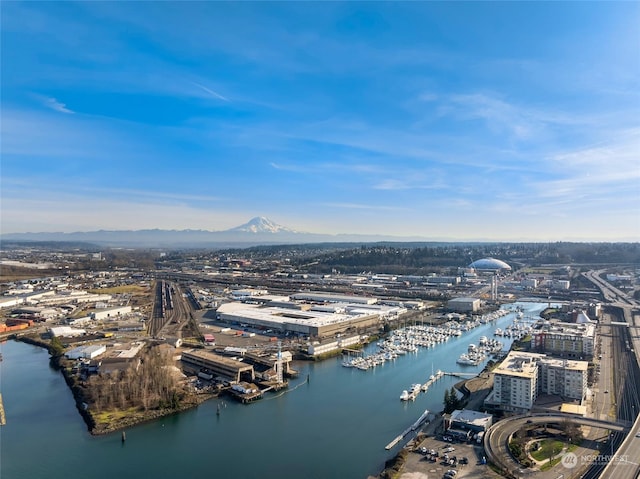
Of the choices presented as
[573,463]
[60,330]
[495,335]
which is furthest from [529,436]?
[60,330]

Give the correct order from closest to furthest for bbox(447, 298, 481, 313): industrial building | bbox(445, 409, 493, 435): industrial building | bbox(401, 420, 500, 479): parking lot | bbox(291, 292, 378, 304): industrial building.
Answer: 1. bbox(401, 420, 500, 479): parking lot
2. bbox(445, 409, 493, 435): industrial building
3. bbox(447, 298, 481, 313): industrial building
4. bbox(291, 292, 378, 304): industrial building

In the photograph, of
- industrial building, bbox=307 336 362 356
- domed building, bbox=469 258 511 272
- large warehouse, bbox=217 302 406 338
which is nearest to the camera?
industrial building, bbox=307 336 362 356

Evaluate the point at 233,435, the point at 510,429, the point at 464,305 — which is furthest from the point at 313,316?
the point at 510,429

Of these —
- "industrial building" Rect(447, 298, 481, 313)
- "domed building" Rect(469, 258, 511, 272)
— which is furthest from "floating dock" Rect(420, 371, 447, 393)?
"domed building" Rect(469, 258, 511, 272)

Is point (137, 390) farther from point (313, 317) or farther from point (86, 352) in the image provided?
point (313, 317)

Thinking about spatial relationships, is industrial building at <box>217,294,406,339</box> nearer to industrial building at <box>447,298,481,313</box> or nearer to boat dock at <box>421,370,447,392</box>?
industrial building at <box>447,298,481,313</box>

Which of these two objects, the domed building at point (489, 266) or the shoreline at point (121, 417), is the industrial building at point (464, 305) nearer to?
the shoreline at point (121, 417)
